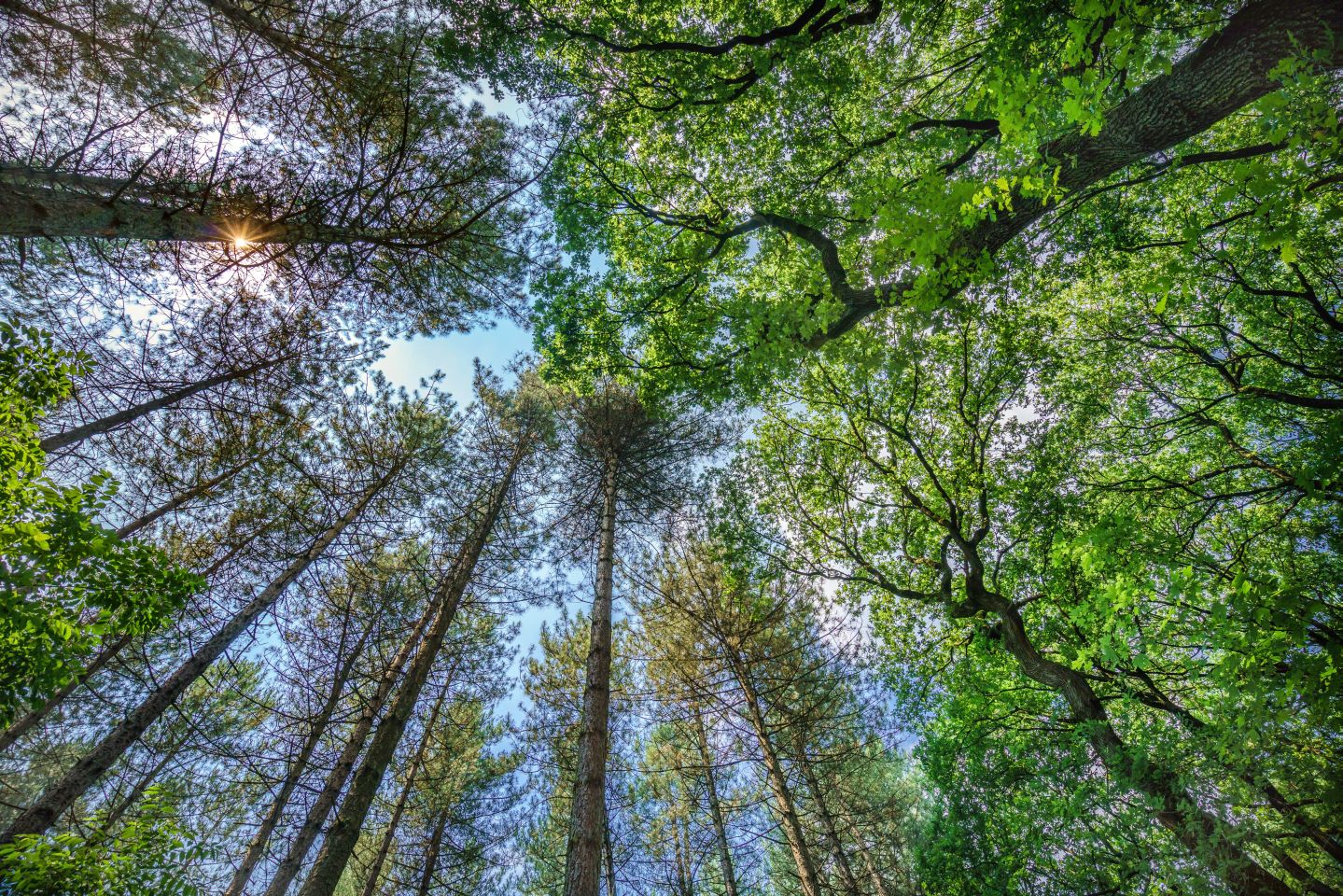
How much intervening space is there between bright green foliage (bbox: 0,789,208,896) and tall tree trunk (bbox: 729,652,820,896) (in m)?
6.36

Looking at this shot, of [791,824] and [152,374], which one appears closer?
[152,374]

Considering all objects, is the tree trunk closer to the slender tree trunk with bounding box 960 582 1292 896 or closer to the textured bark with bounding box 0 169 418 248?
the textured bark with bounding box 0 169 418 248

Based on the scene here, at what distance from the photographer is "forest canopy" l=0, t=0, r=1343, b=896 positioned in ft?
11.8

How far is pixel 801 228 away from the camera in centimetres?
609

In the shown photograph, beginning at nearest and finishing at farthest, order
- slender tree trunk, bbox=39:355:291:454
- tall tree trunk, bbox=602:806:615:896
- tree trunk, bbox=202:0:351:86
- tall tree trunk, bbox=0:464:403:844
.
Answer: tree trunk, bbox=202:0:351:86, tall tree trunk, bbox=0:464:403:844, slender tree trunk, bbox=39:355:291:454, tall tree trunk, bbox=602:806:615:896

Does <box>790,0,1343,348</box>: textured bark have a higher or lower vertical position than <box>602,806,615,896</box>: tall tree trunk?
higher

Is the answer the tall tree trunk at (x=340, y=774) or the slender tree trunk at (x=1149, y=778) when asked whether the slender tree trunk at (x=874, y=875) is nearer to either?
the slender tree trunk at (x=1149, y=778)

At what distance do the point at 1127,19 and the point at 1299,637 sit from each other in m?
3.54

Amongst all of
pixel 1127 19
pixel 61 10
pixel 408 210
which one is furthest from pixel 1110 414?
pixel 61 10

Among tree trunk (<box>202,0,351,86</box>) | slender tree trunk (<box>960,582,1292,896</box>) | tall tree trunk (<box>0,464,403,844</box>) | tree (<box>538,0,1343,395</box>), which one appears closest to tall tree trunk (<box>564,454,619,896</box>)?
tree (<box>538,0,1343,395</box>)

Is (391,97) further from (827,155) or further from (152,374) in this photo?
(827,155)

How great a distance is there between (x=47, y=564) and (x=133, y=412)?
3550 mm

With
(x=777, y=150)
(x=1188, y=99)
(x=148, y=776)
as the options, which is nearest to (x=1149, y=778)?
(x=1188, y=99)

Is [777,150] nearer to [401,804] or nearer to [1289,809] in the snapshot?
[1289,809]
